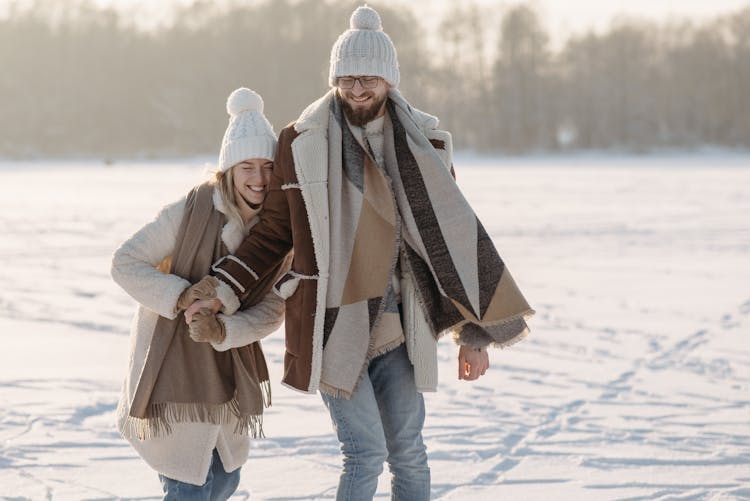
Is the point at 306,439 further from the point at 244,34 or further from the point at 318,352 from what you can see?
the point at 244,34

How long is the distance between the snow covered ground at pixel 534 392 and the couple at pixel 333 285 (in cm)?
94

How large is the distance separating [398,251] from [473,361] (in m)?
0.39

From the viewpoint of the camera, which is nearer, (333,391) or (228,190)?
(333,391)

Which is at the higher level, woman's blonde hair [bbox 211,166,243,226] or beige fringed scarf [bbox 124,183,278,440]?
woman's blonde hair [bbox 211,166,243,226]

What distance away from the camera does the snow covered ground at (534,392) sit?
12.5ft

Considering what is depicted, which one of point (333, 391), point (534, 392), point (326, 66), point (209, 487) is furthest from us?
point (326, 66)

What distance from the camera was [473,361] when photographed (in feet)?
9.37

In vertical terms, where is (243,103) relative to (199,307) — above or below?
above

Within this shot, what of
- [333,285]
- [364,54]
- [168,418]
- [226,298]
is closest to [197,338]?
[226,298]

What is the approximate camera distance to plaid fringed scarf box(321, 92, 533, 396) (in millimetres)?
2684

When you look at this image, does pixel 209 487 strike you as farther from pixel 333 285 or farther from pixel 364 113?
pixel 364 113

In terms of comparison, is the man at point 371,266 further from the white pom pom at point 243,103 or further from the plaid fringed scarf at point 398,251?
the white pom pom at point 243,103

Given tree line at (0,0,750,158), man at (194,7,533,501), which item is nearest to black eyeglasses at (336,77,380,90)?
man at (194,7,533,501)

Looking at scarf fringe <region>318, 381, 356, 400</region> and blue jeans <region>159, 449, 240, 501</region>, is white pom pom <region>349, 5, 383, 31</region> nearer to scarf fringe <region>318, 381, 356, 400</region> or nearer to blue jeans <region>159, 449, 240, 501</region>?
scarf fringe <region>318, 381, 356, 400</region>
